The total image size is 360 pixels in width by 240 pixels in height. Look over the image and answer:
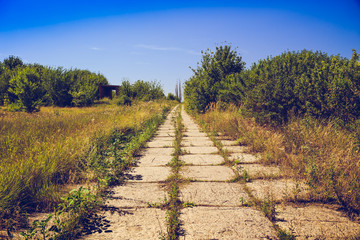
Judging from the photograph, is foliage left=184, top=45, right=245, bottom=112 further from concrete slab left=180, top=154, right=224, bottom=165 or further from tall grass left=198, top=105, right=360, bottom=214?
concrete slab left=180, top=154, right=224, bottom=165

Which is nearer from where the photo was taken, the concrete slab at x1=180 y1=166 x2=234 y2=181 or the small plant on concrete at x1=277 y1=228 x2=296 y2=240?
the small plant on concrete at x1=277 y1=228 x2=296 y2=240

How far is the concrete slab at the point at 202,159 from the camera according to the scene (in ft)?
12.8

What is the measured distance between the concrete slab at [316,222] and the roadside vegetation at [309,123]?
221 millimetres

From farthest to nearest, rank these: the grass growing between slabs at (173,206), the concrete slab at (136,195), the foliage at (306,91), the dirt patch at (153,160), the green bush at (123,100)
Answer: the green bush at (123,100), the foliage at (306,91), the dirt patch at (153,160), the concrete slab at (136,195), the grass growing between slabs at (173,206)

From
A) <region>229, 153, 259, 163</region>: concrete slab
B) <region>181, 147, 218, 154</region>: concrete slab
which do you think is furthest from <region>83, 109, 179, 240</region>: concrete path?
<region>229, 153, 259, 163</region>: concrete slab

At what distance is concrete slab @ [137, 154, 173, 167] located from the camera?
383 centimetres

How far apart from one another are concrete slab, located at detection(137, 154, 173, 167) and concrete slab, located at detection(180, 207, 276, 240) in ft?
5.68

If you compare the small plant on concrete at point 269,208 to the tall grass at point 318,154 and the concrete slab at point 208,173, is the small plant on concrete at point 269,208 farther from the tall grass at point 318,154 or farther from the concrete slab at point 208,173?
the concrete slab at point 208,173

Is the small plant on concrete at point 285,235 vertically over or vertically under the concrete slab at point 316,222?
over

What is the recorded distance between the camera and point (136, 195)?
2547mm

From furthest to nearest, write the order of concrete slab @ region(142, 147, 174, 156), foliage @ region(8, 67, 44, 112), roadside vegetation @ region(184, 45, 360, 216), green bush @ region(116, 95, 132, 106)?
green bush @ region(116, 95, 132, 106), foliage @ region(8, 67, 44, 112), concrete slab @ region(142, 147, 174, 156), roadside vegetation @ region(184, 45, 360, 216)

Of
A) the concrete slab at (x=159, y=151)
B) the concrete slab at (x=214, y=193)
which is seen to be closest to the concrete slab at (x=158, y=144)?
the concrete slab at (x=159, y=151)

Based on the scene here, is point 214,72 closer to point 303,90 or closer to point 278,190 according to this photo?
point 303,90

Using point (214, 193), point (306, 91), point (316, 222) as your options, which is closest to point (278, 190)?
point (316, 222)
